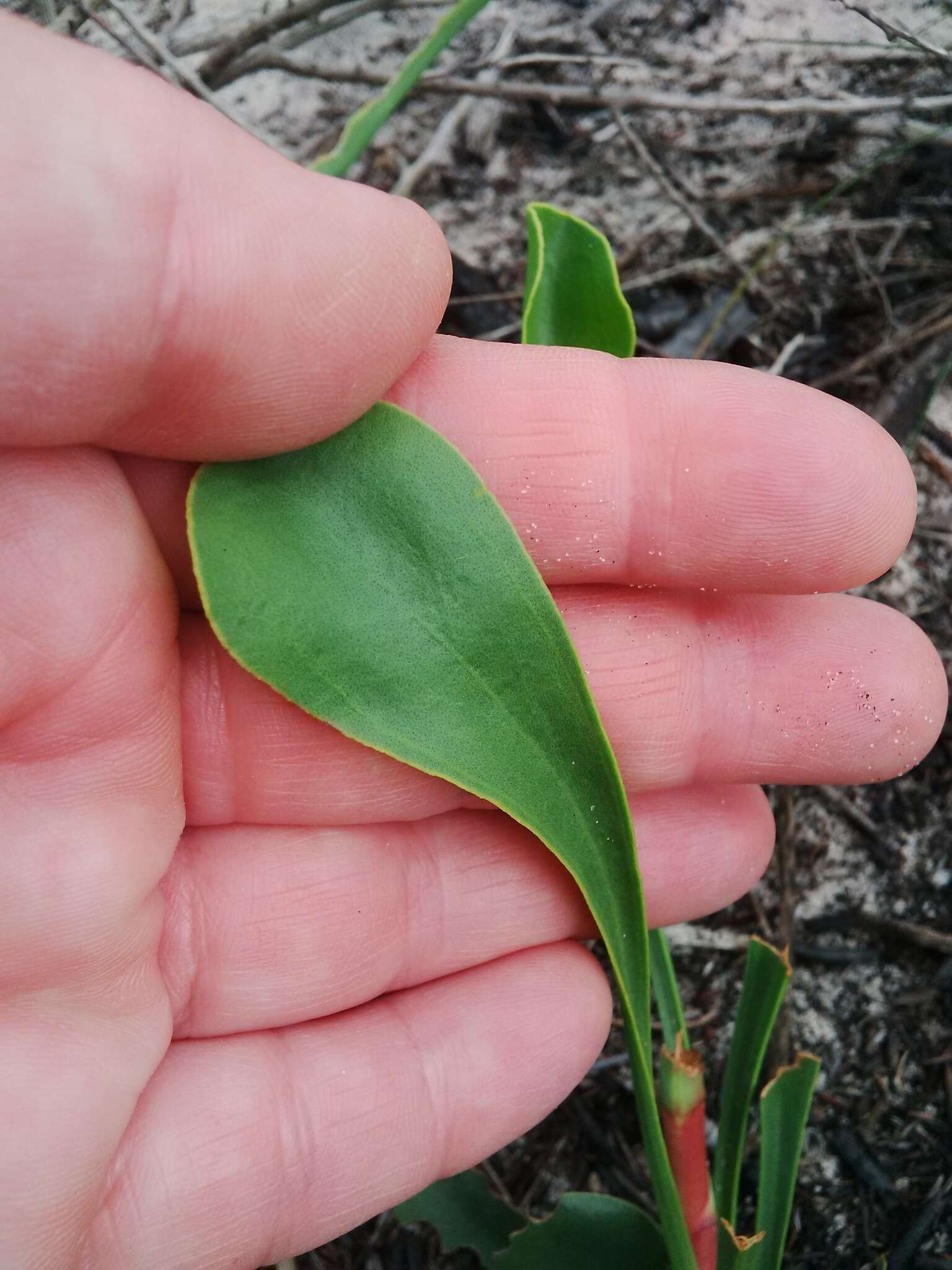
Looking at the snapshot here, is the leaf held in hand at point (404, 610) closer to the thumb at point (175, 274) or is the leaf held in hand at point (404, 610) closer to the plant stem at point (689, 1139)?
the thumb at point (175, 274)

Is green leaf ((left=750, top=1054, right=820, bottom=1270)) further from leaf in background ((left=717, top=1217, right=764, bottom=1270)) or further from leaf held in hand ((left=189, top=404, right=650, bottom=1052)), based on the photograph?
leaf held in hand ((left=189, top=404, right=650, bottom=1052))

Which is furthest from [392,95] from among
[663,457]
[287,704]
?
[287,704]

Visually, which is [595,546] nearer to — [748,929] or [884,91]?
[748,929]

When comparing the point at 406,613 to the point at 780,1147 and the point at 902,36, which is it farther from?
the point at 902,36

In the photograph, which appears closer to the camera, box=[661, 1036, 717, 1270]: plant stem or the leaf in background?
the leaf in background

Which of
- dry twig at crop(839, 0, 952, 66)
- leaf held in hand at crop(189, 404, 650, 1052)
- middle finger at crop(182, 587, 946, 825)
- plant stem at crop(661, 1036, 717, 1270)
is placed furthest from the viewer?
dry twig at crop(839, 0, 952, 66)

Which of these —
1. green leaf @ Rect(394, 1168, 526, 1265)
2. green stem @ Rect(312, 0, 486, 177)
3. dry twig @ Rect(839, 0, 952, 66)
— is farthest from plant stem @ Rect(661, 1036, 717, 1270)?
dry twig @ Rect(839, 0, 952, 66)

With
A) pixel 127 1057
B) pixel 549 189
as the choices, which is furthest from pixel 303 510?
pixel 549 189
